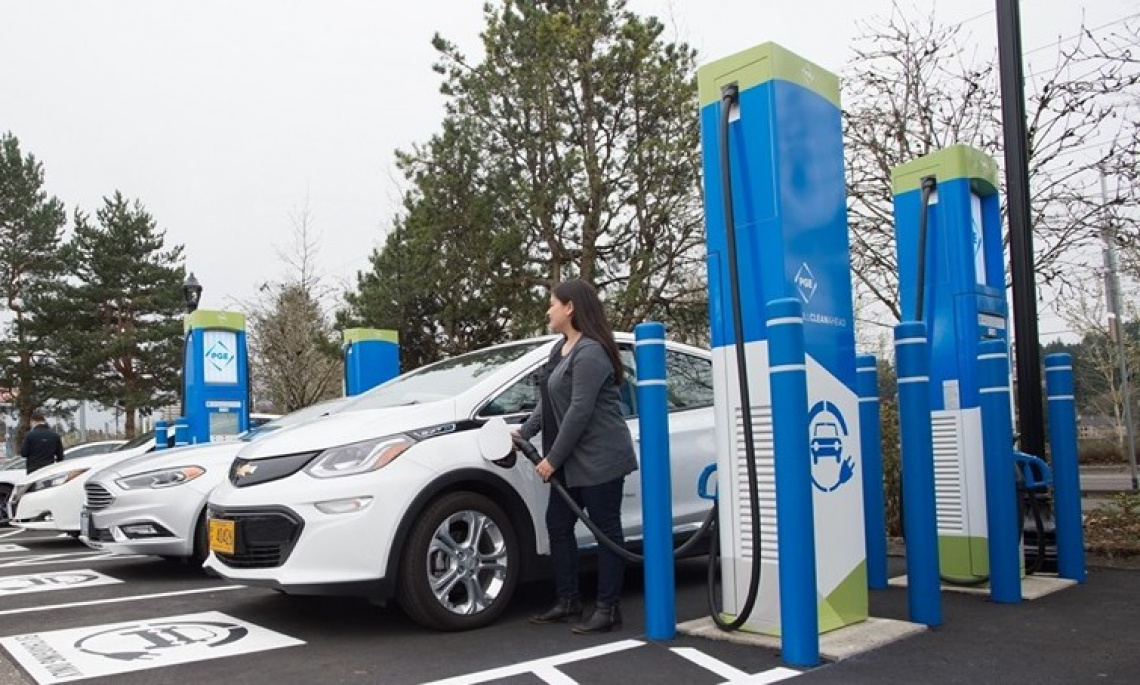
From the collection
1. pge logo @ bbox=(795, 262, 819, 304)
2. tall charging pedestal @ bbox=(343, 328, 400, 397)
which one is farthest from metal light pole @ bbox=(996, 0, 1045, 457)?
tall charging pedestal @ bbox=(343, 328, 400, 397)

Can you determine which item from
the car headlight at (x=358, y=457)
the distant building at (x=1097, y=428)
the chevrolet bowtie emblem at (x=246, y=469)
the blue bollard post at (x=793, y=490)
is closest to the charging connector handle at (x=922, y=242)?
the blue bollard post at (x=793, y=490)

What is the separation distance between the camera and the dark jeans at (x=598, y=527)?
4.83m

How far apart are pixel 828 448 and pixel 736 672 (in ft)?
3.99

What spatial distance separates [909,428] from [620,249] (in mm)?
15965

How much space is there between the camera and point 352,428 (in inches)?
196

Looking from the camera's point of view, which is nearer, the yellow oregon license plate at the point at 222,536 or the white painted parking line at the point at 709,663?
the white painted parking line at the point at 709,663

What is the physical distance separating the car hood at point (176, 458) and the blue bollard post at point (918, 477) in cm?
491

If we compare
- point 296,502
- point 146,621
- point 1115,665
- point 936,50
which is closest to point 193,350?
point 146,621

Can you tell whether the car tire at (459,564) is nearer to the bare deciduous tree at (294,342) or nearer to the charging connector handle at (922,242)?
the charging connector handle at (922,242)

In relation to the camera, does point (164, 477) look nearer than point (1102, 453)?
Yes

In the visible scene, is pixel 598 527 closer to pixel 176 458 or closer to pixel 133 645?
pixel 133 645

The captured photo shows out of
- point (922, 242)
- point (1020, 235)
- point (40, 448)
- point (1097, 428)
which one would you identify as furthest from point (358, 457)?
point (1097, 428)

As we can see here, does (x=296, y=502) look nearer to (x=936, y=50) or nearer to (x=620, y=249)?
(x=936, y=50)

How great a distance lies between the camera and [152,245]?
3819cm
